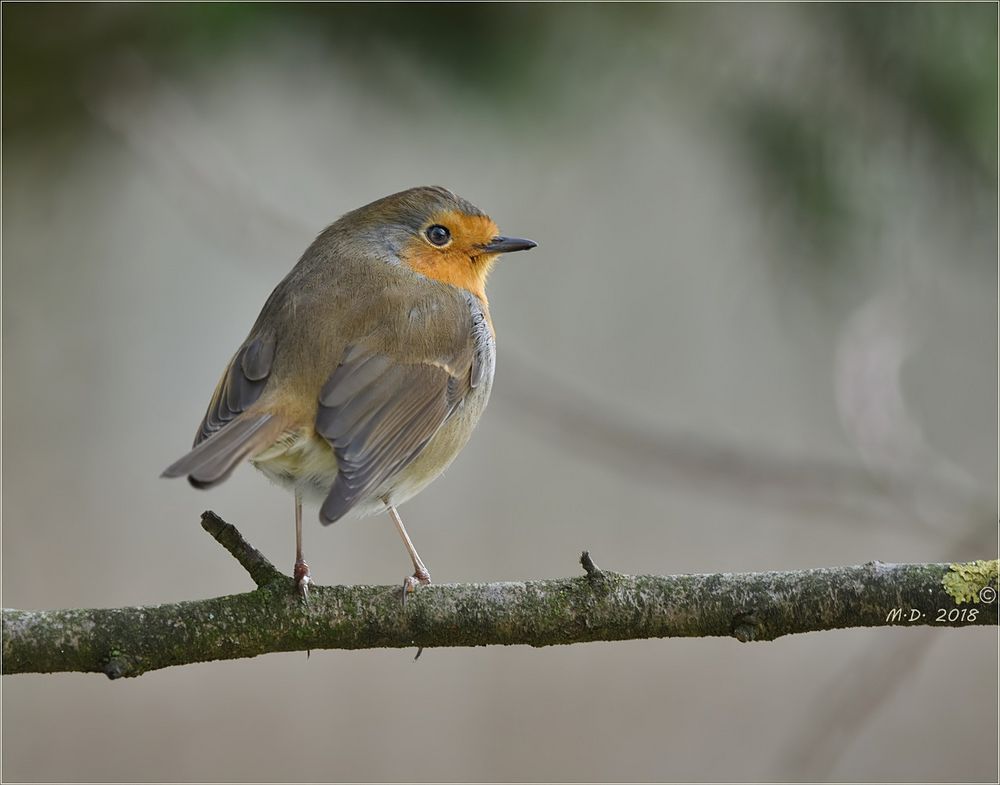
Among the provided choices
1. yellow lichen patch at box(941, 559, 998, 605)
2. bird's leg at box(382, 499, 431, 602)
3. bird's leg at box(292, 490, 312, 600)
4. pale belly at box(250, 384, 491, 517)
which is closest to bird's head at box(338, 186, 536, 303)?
pale belly at box(250, 384, 491, 517)

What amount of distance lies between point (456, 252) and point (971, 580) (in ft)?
7.02

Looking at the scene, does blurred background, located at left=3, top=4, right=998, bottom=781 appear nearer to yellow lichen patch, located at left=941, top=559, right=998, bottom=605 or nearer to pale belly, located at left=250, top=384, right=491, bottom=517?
pale belly, located at left=250, top=384, right=491, bottom=517

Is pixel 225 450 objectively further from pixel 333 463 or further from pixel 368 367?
pixel 368 367

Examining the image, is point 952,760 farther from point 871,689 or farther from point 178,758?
point 178,758

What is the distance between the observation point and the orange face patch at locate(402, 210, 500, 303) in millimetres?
3893

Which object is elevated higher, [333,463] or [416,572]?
[333,463]

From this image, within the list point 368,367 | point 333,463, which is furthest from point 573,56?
point 333,463

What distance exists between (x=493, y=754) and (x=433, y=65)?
11.0 feet

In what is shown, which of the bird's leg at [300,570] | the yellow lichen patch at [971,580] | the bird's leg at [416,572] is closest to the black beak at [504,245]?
the bird's leg at [416,572]

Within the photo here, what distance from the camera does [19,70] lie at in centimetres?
353

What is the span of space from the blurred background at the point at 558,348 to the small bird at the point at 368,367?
0.49m

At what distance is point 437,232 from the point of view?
3.96 meters

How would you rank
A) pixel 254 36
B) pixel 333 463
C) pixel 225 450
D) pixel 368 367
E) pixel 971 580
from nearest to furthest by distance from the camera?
pixel 971 580, pixel 225 450, pixel 333 463, pixel 368 367, pixel 254 36

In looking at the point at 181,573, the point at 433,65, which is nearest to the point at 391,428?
the point at 433,65
